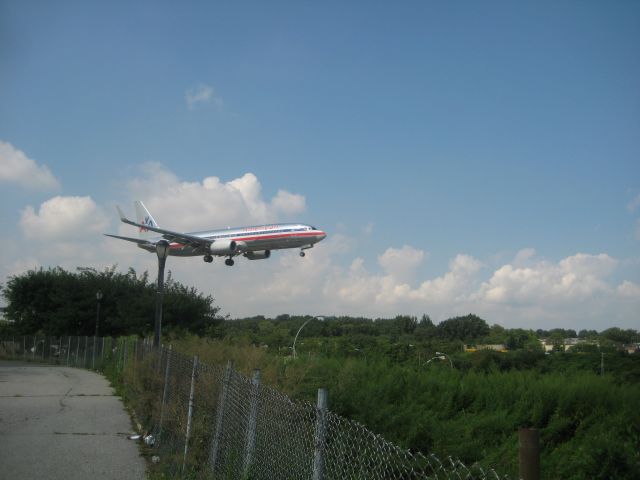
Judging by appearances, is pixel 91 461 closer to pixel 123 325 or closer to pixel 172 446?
pixel 172 446

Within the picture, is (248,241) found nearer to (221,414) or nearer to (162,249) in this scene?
(162,249)

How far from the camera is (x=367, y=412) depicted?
9336mm

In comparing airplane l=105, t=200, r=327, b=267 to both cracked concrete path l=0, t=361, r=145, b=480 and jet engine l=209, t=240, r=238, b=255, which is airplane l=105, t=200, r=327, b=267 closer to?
jet engine l=209, t=240, r=238, b=255

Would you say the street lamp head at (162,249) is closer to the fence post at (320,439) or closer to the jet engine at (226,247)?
the fence post at (320,439)

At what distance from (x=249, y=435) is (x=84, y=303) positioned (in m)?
47.2

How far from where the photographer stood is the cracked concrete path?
8.88 m

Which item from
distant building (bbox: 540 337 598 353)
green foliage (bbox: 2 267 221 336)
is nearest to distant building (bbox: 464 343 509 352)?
distant building (bbox: 540 337 598 353)

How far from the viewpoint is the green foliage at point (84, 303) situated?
44.2m

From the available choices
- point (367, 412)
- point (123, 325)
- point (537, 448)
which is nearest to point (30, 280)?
point (123, 325)

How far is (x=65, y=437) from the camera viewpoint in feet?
37.5

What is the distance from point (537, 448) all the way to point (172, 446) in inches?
284

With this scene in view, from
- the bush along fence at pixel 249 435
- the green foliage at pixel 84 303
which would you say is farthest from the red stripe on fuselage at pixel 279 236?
the bush along fence at pixel 249 435

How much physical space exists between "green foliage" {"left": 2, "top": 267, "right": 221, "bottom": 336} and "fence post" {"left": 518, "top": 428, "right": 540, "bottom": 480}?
41525mm

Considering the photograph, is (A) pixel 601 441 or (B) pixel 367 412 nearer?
(A) pixel 601 441
